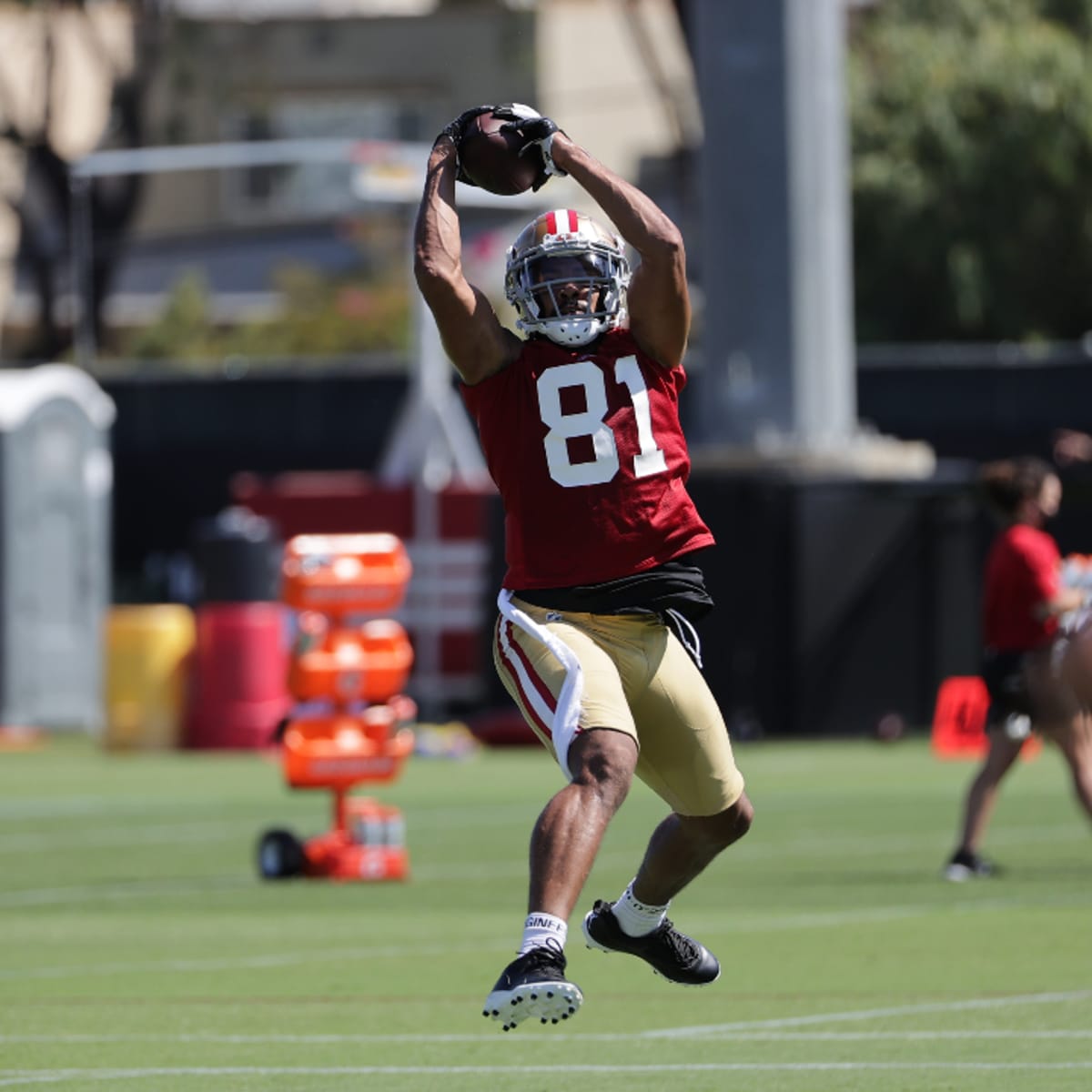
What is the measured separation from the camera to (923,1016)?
10039 millimetres

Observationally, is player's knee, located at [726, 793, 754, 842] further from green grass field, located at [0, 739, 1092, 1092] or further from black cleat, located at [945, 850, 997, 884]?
black cleat, located at [945, 850, 997, 884]

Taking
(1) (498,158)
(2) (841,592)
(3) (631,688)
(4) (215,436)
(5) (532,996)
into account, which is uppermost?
(1) (498,158)

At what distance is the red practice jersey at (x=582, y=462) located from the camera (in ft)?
27.8

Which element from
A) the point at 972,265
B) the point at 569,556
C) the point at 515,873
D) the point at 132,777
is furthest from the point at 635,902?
the point at 972,265

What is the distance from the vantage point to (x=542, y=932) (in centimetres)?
759

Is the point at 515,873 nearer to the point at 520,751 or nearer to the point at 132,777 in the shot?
the point at 132,777

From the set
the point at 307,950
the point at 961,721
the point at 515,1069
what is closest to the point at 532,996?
the point at 515,1069

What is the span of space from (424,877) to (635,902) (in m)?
7.12

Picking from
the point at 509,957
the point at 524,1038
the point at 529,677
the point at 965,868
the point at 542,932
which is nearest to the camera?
the point at 542,932

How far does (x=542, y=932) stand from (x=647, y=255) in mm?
2062

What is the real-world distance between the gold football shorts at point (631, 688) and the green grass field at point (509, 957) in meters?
0.88

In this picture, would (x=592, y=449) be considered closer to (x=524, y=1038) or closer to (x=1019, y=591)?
(x=524, y=1038)

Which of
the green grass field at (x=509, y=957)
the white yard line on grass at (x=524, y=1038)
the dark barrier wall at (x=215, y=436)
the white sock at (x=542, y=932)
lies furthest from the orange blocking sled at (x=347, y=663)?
the dark barrier wall at (x=215, y=436)

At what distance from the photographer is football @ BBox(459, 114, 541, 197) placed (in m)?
8.59
